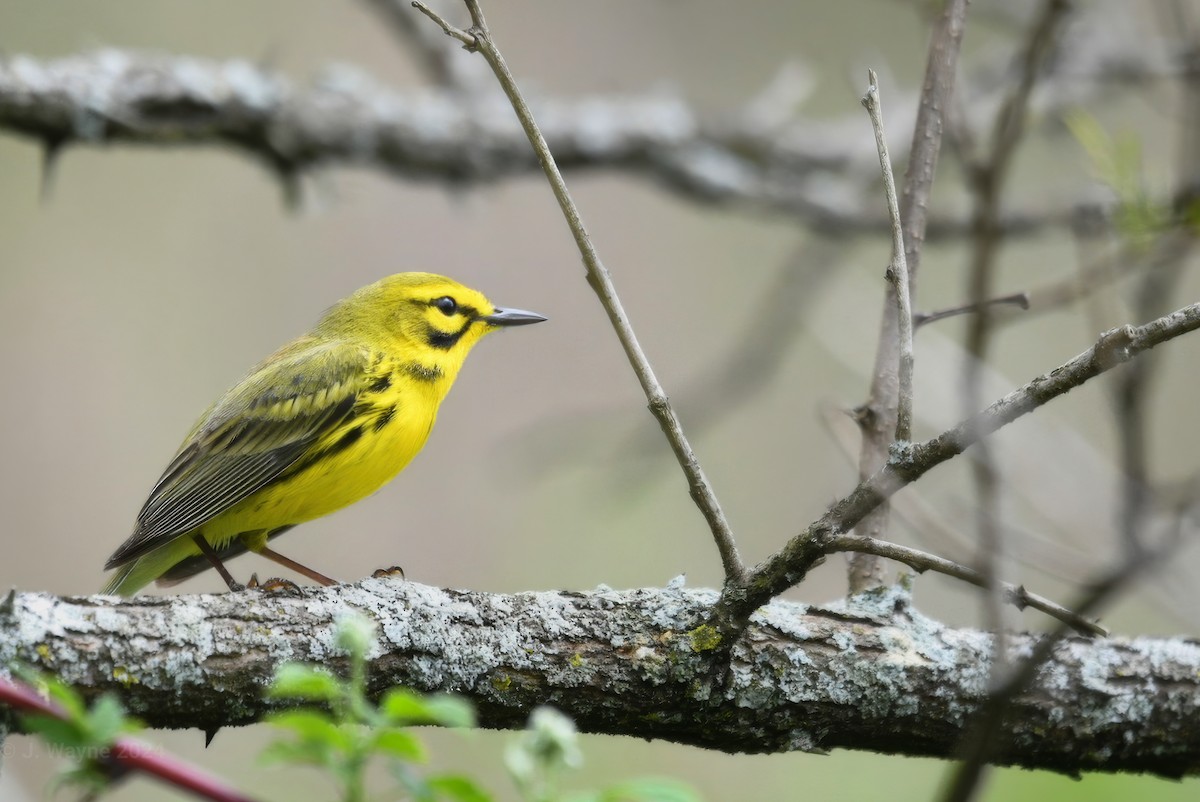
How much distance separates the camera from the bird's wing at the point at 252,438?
12.8ft

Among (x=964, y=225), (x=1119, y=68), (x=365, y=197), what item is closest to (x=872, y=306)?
(x=964, y=225)

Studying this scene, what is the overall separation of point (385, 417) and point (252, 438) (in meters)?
0.48

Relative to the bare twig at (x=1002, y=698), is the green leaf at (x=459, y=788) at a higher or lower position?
lower

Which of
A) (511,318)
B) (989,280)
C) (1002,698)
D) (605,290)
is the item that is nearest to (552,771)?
(1002,698)

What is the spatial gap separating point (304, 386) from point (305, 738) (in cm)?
320

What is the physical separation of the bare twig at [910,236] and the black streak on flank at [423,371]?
6.35ft

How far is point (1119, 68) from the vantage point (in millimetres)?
6137

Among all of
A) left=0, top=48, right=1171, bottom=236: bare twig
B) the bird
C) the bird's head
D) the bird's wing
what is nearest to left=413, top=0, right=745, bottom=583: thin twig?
the bird

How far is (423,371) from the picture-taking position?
449 centimetres

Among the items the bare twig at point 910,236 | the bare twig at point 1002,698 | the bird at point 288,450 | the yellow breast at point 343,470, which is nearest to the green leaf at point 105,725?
the bare twig at point 1002,698

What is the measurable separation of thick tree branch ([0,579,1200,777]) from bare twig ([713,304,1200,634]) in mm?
192

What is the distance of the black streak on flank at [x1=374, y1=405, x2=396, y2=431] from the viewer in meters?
4.15

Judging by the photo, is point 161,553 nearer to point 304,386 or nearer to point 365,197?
point 304,386

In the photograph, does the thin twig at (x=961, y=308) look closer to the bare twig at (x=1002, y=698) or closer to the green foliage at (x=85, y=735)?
the bare twig at (x=1002, y=698)
